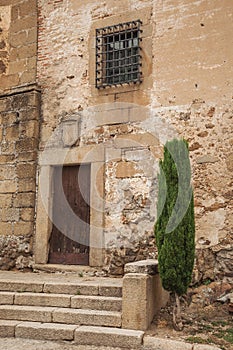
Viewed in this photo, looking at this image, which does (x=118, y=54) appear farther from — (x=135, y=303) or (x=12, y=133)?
(x=135, y=303)

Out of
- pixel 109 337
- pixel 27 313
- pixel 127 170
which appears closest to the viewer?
pixel 109 337

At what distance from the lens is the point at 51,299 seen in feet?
17.5

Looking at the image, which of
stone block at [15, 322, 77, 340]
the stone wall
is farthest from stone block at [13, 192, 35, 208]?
stone block at [15, 322, 77, 340]

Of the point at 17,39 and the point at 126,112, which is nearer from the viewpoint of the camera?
the point at 126,112

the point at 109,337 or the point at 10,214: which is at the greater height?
the point at 10,214

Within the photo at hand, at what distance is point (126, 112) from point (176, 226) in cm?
290

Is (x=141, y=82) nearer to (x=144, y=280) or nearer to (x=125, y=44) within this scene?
(x=125, y=44)

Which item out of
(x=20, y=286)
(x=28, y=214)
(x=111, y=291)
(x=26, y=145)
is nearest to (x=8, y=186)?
(x=28, y=214)

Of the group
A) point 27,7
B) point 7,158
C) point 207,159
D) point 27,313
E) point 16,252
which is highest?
point 27,7

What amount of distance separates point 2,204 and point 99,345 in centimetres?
→ 410

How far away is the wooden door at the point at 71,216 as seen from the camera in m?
7.26

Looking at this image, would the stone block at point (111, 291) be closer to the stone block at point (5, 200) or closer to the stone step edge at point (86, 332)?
the stone step edge at point (86, 332)

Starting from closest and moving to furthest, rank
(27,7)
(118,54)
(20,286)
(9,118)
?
(20,286)
(118,54)
(9,118)
(27,7)

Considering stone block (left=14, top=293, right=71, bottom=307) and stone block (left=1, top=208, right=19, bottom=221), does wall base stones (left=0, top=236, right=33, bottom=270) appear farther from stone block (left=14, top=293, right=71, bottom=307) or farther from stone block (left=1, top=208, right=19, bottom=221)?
stone block (left=14, top=293, right=71, bottom=307)
